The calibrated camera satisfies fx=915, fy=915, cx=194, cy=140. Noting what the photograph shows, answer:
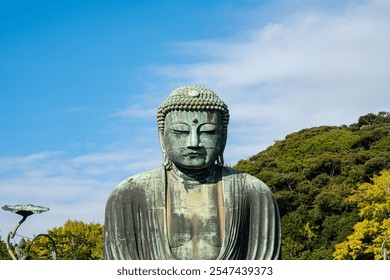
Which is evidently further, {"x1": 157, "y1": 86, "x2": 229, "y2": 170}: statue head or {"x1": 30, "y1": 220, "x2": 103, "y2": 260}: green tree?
{"x1": 30, "y1": 220, "x2": 103, "y2": 260}: green tree

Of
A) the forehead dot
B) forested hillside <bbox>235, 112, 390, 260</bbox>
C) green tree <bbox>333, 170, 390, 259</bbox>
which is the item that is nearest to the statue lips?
the forehead dot

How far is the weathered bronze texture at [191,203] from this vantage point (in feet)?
41.3

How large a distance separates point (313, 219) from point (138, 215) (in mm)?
52363

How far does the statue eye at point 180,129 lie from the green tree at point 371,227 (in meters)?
37.7

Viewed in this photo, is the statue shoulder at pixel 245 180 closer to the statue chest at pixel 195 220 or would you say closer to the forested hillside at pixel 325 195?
the statue chest at pixel 195 220

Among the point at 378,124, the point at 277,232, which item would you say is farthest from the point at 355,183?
the point at 277,232

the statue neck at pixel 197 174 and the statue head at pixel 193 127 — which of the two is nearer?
the statue head at pixel 193 127

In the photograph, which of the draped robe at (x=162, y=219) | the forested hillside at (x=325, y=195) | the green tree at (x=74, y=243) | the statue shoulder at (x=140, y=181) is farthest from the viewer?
the green tree at (x=74, y=243)

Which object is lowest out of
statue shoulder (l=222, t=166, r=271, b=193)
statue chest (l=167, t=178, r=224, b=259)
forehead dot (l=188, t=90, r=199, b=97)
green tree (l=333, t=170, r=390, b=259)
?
statue chest (l=167, t=178, r=224, b=259)

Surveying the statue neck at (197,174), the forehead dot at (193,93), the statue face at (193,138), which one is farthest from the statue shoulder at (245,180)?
the forehead dot at (193,93)

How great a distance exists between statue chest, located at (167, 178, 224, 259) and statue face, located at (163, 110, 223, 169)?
1.33 feet

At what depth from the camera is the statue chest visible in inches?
492

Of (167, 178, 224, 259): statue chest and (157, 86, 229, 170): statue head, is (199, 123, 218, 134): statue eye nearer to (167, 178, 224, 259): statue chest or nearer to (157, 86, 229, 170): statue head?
(157, 86, 229, 170): statue head

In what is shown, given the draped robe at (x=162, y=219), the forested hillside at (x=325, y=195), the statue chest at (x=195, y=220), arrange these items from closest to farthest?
the statue chest at (x=195, y=220)
the draped robe at (x=162, y=219)
the forested hillside at (x=325, y=195)
